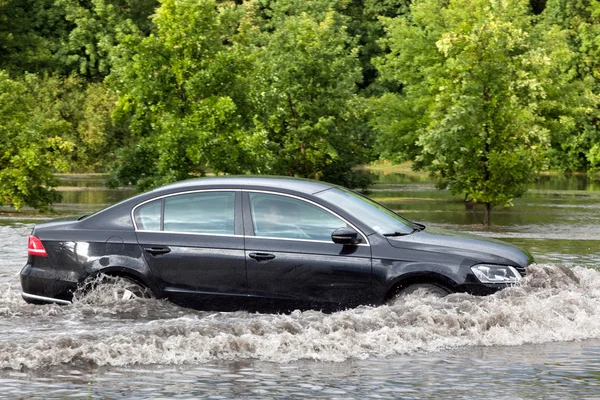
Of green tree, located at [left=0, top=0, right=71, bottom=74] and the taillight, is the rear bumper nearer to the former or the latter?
the taillight

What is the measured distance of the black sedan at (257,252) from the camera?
1129cm

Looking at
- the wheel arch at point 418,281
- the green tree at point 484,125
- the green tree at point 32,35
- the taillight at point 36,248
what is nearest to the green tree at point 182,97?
the green tree at point 484,125

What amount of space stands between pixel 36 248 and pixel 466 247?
13.5 feet

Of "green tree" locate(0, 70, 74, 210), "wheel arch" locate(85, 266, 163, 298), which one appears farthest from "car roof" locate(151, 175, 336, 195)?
"green tree" locate(0, 70, 74, 210)

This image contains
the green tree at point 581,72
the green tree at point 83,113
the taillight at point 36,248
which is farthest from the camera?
the green tree at point 581,72

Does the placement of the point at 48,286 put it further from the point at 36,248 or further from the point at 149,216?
the point at 149,216

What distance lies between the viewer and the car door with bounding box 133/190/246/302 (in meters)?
11.5

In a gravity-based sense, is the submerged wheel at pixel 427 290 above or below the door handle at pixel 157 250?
below

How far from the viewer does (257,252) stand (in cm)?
1145

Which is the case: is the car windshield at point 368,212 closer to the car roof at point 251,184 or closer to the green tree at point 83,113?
the car roof at point 251,184

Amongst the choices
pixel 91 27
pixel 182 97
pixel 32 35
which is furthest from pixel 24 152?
pixel 32 35

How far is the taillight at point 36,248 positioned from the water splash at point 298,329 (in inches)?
21.4

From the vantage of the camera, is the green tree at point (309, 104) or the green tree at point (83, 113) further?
the green tree at point (83, 113)

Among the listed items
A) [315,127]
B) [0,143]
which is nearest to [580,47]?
[315,127]
